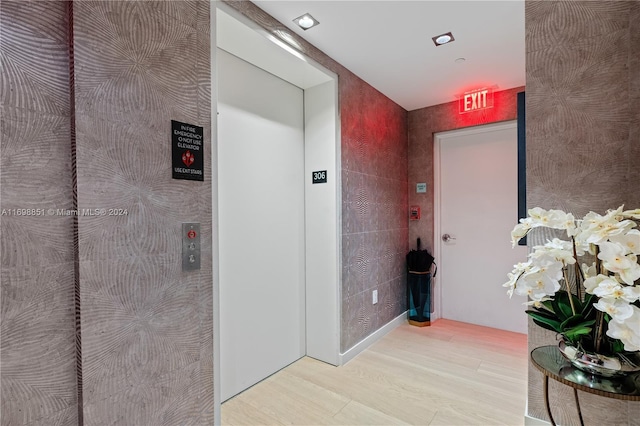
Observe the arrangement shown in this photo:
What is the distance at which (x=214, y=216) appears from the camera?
158 cm

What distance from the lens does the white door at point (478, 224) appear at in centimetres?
318

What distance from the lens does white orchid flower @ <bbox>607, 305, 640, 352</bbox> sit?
3.30 ft

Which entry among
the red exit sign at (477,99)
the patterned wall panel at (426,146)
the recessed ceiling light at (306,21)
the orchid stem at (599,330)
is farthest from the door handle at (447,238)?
the recessed ceiling light at (306,21)

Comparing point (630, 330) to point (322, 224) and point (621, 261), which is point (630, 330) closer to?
point (621, 261)

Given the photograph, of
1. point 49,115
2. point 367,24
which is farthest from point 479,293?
point 49,115

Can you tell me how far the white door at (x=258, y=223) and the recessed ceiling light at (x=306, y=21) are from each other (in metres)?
0.46

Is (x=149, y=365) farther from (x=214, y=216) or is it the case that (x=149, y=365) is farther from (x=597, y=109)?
(x=597, y=109)

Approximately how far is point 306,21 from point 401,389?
256 centimetres

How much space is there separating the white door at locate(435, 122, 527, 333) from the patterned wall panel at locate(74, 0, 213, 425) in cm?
284

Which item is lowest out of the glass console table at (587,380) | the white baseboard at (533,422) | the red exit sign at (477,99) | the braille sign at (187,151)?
the white baseboard at (533,422)

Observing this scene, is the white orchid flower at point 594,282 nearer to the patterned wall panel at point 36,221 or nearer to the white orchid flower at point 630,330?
the white orchid flower at point 630,330

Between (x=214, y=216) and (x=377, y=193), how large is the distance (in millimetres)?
1865

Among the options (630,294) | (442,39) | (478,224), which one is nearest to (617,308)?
(630,294)

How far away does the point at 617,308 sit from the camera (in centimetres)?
104
